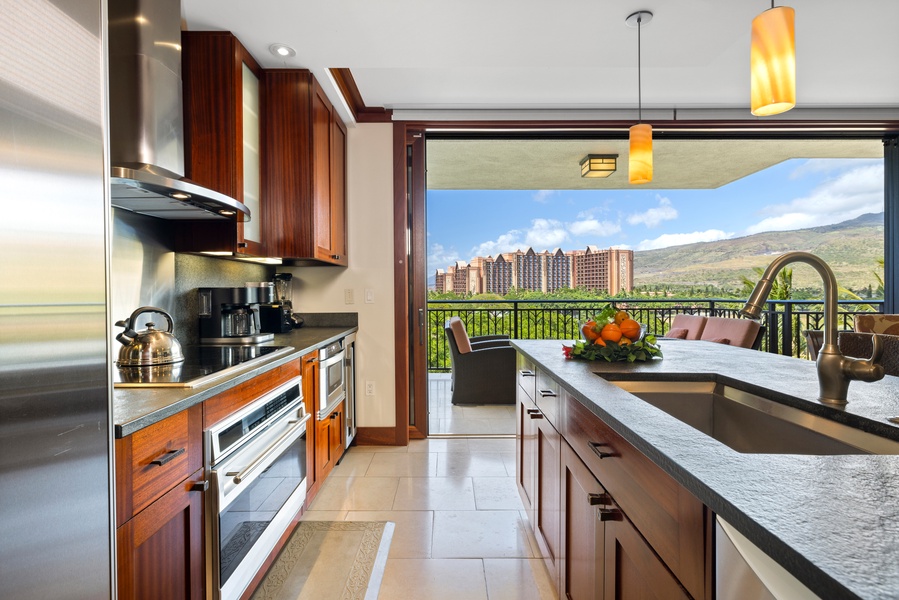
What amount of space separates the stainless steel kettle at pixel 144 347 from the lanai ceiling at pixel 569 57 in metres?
1.47

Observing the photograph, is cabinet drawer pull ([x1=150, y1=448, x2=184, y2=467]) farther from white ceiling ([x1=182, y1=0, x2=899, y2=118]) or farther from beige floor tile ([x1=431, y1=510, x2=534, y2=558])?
white ceiling ([x1=182, y1=0, x2=899, y2=118])

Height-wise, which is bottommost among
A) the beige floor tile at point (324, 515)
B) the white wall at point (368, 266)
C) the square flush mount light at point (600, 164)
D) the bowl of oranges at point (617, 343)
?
the beige floor tile at point (324, 515)

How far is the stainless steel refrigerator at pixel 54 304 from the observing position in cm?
70

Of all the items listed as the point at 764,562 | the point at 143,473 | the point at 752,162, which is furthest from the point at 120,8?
the point at 752,162

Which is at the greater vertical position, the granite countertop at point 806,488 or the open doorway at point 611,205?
the open doorway at point 611,205

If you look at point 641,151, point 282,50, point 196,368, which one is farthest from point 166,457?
point 641,151

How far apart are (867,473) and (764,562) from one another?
32 cm

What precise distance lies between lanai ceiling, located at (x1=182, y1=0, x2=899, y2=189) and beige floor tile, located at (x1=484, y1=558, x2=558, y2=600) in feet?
8.30

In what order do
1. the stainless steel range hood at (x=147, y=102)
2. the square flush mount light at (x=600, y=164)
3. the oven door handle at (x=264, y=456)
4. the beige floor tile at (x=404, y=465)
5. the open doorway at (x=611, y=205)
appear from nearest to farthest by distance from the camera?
the oven door handle at (x=264, y=456) < the stainless steel range hood at (x=147, y=102) < the beige floor tile at (x=404, y=465) < the open doorway at (x=611, y=205) < the square flush mount light at (x=600, y=164)

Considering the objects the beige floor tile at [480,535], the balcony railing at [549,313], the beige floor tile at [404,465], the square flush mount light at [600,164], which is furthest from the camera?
the balcony railing at [549,313]

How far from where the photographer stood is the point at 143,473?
3.67 feet

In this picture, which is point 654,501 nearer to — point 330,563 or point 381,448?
point 330,563

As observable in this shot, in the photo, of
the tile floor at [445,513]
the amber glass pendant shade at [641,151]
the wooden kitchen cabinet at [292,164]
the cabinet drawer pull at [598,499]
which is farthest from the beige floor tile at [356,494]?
the amber glass pendant shade at [641,151]

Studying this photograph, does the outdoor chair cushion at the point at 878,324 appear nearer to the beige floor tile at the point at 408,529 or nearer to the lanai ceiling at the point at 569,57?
the lanai ceiling at the point at 569,57
